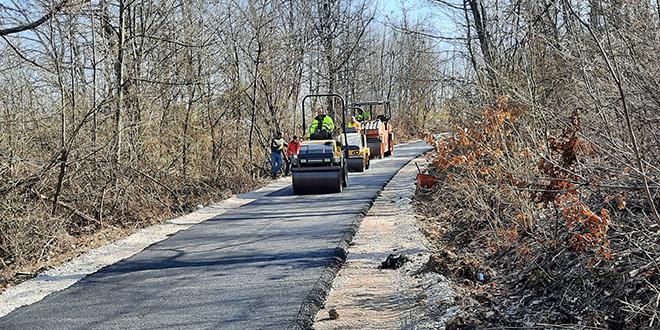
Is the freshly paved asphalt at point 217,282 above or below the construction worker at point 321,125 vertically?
below

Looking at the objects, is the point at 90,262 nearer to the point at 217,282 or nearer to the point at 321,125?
the point at 217,282

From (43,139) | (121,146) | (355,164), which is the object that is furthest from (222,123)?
(43,139)

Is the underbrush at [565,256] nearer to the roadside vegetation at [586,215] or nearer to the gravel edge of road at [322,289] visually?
the roadside vegetation at [586,215]

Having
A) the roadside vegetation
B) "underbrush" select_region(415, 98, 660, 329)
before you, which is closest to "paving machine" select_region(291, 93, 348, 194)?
the roadside vegetation

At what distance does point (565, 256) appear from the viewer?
22.0 feet

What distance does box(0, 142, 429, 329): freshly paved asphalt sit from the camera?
6.23 m

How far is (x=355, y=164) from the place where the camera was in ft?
71.9

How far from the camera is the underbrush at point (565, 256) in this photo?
517 centimetres

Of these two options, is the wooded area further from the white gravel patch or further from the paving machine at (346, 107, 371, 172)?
the paving machine at (346, 107, 371, 172)

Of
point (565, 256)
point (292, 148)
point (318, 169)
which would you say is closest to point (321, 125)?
point (318, 169)

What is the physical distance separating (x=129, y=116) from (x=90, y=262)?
A: 260 inches

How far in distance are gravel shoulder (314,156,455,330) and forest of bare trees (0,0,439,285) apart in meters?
4.92

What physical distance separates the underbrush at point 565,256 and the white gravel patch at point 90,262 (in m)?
4.84

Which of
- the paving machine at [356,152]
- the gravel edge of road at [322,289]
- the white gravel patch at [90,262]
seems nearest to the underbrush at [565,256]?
the gravel edge of road at [322,289]
